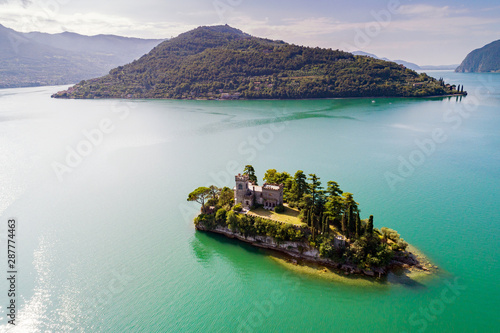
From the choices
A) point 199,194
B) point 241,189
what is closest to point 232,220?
point 241,189

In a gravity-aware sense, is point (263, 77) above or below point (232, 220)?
above

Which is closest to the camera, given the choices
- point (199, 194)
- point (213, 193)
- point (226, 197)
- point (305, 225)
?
point (305, 225)

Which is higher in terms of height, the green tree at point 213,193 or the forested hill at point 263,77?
the forested hill at point 263,77

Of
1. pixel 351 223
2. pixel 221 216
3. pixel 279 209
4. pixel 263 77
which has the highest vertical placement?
pixel 263 77

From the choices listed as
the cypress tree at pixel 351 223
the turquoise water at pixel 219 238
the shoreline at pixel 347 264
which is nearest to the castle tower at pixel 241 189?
→ the shoreline at pixel 347 264

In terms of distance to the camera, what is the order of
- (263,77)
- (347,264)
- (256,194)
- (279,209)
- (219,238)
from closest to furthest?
(347,264) → (279,209) → (219,238) → (256,194) → (263,77)

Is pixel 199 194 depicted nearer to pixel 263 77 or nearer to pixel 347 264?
pixel 347 264

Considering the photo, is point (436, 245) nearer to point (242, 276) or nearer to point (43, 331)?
point (242, 276)

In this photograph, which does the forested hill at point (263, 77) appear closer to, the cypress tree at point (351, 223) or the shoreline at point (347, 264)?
the cypress tree at point (351, 223)

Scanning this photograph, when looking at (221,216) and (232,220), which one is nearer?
(232,220)
